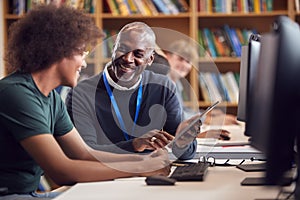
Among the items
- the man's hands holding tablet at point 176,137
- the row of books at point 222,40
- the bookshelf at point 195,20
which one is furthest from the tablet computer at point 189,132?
the row of books at point 222,40

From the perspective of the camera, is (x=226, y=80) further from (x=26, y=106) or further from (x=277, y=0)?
(x=26, y=106)

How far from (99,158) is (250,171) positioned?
0.58m

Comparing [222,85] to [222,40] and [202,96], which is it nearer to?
[202,96]

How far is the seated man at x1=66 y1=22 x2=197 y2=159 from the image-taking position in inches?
95.7

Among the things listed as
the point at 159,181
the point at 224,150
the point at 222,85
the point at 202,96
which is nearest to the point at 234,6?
the point at 222,85

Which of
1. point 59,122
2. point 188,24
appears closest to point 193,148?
point 59,122

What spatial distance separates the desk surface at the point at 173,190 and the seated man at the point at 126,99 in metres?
0.70

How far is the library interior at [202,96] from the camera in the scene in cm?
112

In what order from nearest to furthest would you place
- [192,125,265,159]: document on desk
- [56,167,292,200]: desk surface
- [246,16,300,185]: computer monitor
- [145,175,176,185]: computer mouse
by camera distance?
[246,16,300,185]: computer monitor < [56,167,292,200]: desk surface < [145,175,176,185]: computer mouse < [192,125,265,159]: document on desk

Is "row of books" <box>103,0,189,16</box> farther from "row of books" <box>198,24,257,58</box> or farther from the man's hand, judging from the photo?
the man's hand

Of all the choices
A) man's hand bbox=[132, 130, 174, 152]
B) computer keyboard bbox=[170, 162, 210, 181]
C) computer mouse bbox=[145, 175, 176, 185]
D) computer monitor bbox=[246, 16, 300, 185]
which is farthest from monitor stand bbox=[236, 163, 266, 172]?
computer monitor bbox=[246, 16, 300, 185]

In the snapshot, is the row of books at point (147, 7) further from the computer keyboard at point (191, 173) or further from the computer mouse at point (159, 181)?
the computer mouse at point (159, 181)

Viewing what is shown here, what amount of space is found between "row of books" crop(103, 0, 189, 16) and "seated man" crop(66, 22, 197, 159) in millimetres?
1922

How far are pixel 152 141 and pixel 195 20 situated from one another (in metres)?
2.46
